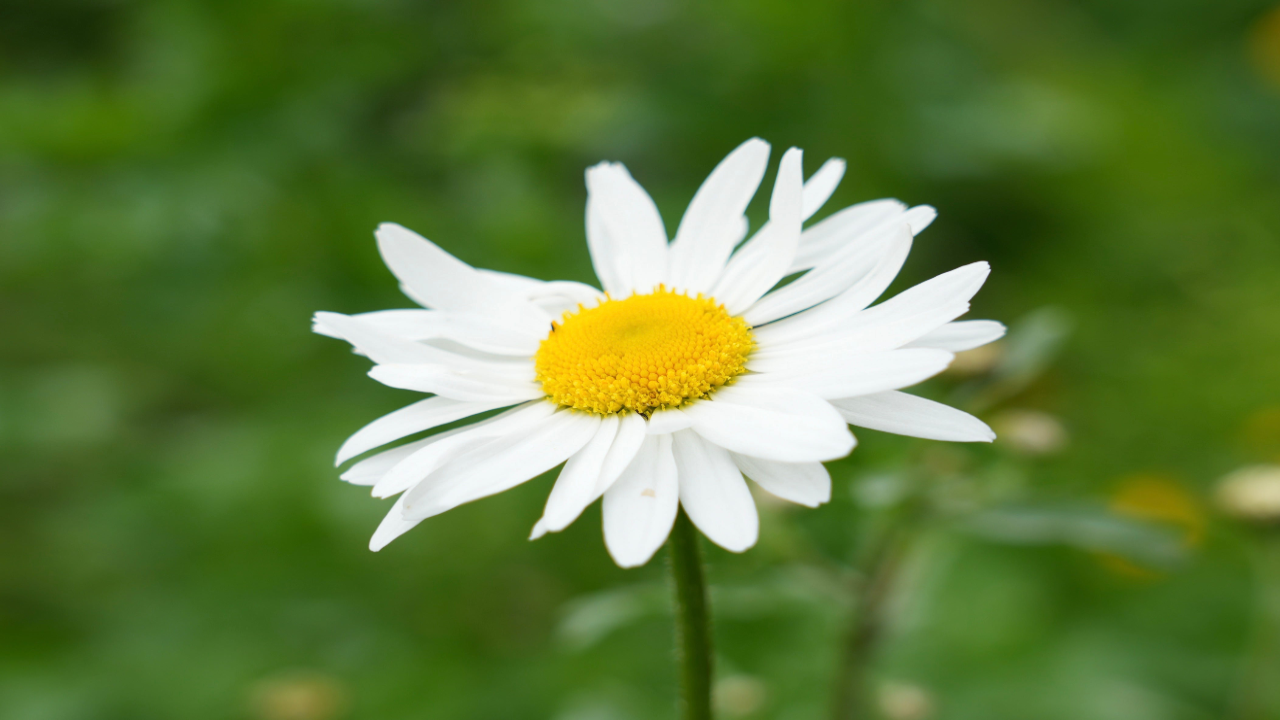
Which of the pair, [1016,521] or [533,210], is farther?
[533,210]

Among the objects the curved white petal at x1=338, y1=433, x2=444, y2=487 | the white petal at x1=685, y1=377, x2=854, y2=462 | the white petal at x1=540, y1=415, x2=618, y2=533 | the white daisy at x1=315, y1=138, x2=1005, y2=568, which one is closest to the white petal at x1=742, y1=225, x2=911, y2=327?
the white daisy at x1=315, y1=138, x2=1005, y2=568

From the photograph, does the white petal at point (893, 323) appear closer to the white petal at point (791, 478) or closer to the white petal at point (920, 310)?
the white petal at point (920, 310)

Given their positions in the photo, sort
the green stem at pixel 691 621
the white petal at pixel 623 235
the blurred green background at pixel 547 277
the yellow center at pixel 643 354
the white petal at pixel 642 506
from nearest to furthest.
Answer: the white petal at pixel 642 506, the green stem at pixel 691 621, the yellow center at pixel 643 354, the white petal at pixel 623 235, the blurred green background at pixel 547 277

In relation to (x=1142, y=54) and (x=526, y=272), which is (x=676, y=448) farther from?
(x=1142, y=54)

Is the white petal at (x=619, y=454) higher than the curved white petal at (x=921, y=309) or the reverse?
the reverse

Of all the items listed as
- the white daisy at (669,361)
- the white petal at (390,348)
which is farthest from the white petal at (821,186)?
the white petal at (390,348)

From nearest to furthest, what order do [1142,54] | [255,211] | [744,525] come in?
[744,525]
[255,211]
[1142,54]

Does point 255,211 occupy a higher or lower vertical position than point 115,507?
higher

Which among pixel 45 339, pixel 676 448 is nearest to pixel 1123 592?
pixel 676 448
